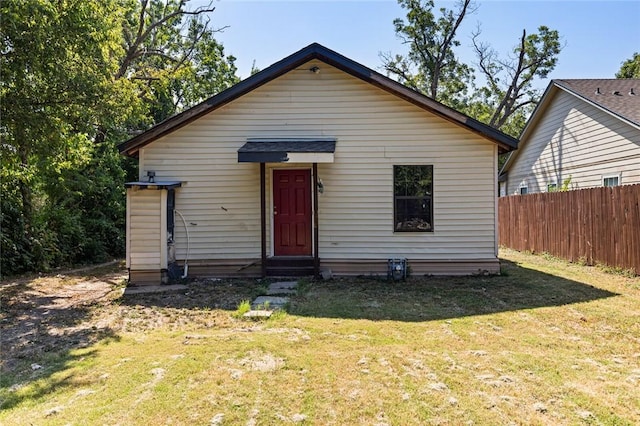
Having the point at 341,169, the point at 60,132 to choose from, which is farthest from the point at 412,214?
the point at 60,132

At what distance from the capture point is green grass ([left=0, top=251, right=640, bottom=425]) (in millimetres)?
2941

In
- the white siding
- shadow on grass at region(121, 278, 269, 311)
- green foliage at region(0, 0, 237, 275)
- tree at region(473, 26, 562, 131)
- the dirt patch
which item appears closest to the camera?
the dirt patch

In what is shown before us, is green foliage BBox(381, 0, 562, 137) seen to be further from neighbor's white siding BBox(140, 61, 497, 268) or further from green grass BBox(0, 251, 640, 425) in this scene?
green grass BBox(0, 251, 640, 425)

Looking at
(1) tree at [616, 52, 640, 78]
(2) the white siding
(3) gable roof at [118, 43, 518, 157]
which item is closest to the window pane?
→ (3) gable roof at [118, 43, 518, 157]

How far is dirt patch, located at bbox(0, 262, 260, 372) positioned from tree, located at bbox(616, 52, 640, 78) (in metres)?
34.6

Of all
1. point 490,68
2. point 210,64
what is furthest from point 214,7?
point 490,68

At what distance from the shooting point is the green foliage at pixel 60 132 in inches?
296

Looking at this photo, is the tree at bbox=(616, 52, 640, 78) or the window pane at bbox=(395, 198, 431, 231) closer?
the window pane at bbox=(395, 198, 431, 231)

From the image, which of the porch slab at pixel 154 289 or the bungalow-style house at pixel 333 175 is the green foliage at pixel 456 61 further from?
the porch slab at pixel 154 289

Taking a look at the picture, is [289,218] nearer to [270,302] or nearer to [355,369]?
[270,302]

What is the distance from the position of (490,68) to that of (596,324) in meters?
25.7

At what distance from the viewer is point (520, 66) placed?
85.3 ft

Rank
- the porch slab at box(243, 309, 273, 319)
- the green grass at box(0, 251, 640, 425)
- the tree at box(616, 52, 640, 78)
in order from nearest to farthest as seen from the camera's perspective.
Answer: the green grass at box(0, 251, 640, 425), the porch slab at box(243, 309, 273, 319), the tree at box(616, 52, 640, 78)

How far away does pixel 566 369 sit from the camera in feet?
12.1
